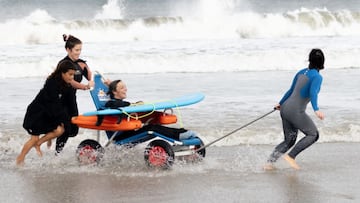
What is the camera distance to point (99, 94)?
7812 millimetres

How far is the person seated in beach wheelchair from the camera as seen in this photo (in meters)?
7.44

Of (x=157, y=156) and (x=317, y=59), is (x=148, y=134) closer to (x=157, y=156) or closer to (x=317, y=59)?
(x=157, y=156)

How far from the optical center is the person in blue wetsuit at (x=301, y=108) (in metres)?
7.21

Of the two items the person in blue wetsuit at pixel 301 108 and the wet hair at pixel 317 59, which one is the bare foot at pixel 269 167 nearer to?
the person in blue wetsuit at pixel 301 108

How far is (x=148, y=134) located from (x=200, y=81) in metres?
8.68

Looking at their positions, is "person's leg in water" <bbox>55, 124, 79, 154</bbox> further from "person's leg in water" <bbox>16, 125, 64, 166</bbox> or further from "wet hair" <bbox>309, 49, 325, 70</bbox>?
"wet hair" <bbox>309, 49, 325, 70</bbox>

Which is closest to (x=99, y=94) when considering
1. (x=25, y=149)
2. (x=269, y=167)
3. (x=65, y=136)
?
(x=65, y=136)

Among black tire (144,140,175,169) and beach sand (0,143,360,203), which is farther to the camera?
black tire (144,140,175,169)

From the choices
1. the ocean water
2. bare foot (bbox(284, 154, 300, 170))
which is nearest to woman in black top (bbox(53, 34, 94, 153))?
the ocean water

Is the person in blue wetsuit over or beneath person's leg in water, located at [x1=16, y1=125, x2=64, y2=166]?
over

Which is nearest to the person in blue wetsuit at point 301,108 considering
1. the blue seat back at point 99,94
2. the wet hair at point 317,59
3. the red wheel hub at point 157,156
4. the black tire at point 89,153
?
the wet hair at point 317,59

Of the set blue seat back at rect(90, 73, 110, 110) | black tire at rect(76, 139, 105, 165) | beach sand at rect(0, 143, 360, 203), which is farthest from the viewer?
blue seat back at rect(90, 73, 110, 110)

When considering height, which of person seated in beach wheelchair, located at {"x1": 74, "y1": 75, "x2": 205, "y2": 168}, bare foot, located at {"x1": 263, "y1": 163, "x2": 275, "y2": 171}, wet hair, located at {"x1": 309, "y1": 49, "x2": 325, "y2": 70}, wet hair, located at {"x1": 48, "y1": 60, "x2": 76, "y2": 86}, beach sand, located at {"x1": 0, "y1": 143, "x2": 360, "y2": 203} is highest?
wet hair, located at {"x1": 309, "y1": 49, "x2": 325, "y2": 70}

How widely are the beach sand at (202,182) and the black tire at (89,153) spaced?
9 centimetres
